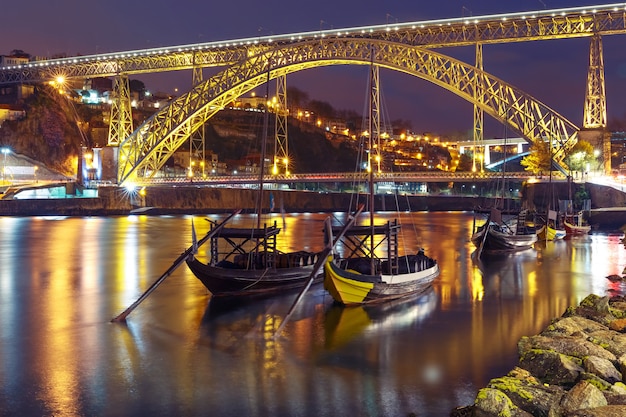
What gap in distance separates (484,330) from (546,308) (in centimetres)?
337

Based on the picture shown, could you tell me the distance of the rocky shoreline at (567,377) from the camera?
27.5ft

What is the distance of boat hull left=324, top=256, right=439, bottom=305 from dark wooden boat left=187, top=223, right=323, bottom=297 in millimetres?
1965

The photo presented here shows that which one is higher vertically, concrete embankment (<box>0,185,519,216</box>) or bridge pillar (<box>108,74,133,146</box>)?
bridge pillar (<box>108,74,133,146</box>)

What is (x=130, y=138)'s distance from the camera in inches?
2317

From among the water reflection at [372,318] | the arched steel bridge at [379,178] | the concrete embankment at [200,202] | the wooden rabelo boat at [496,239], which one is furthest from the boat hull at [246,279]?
the arched steel bridge at [379,178]

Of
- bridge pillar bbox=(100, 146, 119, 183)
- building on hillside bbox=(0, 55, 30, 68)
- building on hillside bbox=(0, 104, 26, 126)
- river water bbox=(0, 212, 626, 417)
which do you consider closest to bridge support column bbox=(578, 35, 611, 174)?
river water bbox=(0, 212, 626, 417)

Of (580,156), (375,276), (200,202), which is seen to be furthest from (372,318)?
(200,202)

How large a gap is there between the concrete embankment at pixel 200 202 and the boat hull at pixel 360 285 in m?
29.7

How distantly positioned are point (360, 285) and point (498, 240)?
14996 mm

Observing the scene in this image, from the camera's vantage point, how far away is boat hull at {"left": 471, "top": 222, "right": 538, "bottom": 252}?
29.0m

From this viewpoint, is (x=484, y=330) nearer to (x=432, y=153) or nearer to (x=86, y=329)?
(x=86, y=329)

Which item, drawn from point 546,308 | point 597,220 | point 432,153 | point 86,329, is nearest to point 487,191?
point 597,220

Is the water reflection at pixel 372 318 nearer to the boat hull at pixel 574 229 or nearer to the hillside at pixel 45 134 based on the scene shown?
the boat hull at pixel 574 229

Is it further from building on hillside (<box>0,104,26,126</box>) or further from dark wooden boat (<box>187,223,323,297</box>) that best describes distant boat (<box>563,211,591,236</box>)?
building on hillside (<box>0,104,26,126</box>)
